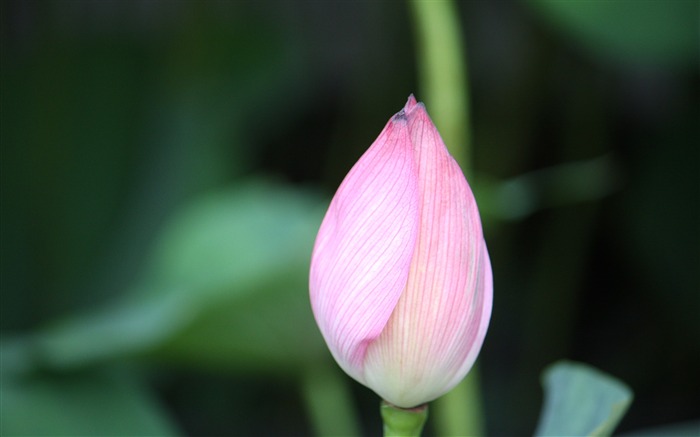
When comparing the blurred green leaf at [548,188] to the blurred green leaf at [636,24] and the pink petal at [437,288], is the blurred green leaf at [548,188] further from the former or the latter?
the pink petal at [437,288]

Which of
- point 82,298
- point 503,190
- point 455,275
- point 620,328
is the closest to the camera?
point 455,275

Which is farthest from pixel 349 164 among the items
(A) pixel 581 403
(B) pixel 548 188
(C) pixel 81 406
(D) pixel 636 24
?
(A) pixel 581 403

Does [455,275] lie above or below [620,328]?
above

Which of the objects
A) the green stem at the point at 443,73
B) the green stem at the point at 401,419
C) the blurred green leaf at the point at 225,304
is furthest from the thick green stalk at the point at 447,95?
the green stem at the point at 401,419

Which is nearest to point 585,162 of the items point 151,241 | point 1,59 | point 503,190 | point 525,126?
point 525,126

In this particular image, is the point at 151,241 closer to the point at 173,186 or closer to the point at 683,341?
the point at 173,186

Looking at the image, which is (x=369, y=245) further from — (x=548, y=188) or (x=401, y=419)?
(x=548, y=188)

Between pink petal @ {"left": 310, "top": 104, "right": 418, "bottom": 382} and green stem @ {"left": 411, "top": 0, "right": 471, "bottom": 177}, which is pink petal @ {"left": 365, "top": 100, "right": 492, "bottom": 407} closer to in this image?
pink petal @ {"left": 310, "top": 104, "right": 418, "bottom": 382}
